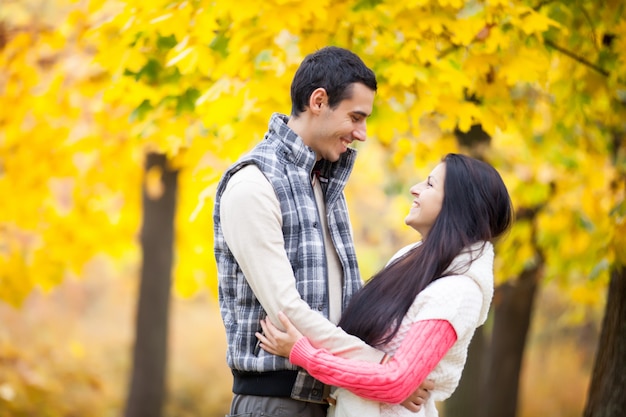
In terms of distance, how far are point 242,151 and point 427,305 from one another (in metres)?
1.87

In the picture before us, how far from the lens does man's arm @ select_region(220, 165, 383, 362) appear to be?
251 centimetres

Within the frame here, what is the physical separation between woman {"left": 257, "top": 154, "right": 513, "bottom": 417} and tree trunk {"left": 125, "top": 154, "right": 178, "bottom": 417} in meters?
5.45

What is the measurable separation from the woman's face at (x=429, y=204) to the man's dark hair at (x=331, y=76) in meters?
0.40

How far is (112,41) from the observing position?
4.23m

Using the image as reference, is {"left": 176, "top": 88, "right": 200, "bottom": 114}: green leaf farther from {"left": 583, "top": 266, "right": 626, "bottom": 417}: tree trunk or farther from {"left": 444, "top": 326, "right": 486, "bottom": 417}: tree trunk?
{"left": 444, "top": 326, "right": 486, "bottom": 417}: tree trunk

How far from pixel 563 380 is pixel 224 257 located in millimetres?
12648

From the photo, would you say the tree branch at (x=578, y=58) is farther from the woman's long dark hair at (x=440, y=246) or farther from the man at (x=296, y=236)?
the man at (x=296, y=236)

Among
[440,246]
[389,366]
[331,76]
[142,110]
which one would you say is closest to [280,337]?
[389,366]

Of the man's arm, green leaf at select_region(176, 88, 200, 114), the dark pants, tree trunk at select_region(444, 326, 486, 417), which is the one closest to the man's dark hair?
the man's arm

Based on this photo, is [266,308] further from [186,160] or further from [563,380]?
[563,380]

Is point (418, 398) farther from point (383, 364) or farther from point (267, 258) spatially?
point (267, 258)

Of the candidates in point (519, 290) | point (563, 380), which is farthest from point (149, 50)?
point (563, 380)

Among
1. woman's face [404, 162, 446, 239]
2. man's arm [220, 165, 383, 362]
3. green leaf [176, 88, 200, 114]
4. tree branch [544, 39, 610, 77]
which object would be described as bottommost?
man's arm [220, 165, 383, 362]

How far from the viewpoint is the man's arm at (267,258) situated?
2.51 metres
